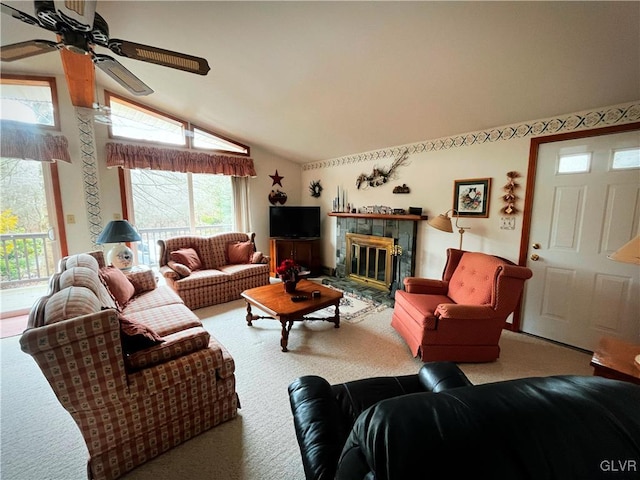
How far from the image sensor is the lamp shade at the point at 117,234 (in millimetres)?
3102

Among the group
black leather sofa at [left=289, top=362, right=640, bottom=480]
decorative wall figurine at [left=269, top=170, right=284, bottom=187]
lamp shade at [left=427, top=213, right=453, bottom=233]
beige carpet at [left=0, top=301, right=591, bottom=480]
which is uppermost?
decorative wall figurine at [left=269, top=170, right=284, bottom=187]

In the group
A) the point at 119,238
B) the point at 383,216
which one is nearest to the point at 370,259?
the point at 383,216

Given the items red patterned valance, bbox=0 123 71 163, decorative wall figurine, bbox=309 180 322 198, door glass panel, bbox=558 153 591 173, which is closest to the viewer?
door glass panel, bbox=558 153 591 173

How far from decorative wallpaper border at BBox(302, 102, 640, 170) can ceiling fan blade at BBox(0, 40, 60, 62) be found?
3.62 m

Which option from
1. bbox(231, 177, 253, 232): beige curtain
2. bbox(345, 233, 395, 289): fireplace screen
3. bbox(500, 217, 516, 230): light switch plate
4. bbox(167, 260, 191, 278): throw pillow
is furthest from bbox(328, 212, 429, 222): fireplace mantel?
bbox(167, 260, 191, 278): throw pillow

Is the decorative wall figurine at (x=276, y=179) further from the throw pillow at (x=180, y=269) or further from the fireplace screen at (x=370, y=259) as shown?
the throw pillow at (x=180, y=269)

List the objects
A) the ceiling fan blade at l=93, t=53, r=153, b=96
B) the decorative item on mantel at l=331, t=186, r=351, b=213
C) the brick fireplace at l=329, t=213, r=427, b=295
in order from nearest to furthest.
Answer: the ceiling fan blade at l=93, t=53, r=153, b=96 → the brick fireplace at l=329, t=213, r=427, b=295 → the decorative item on mantel at l=331, t=186, r=351, b=213

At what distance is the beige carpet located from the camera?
144 cm

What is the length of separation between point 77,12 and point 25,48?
743mm

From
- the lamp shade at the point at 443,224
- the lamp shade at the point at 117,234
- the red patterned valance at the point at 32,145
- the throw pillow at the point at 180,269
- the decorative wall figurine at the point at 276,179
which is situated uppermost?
the red patterned valance at the point at 32,145

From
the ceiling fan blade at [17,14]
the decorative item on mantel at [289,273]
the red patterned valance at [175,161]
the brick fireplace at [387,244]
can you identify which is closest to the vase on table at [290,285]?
the decorative item on mantel at [289,273]

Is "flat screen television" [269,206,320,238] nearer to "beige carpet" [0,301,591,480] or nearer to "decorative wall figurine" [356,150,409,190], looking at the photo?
"decorative wall figurine" [356,150,409,190]

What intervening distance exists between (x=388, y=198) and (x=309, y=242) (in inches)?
65.5

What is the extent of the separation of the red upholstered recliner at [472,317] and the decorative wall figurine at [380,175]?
6.12 feet
